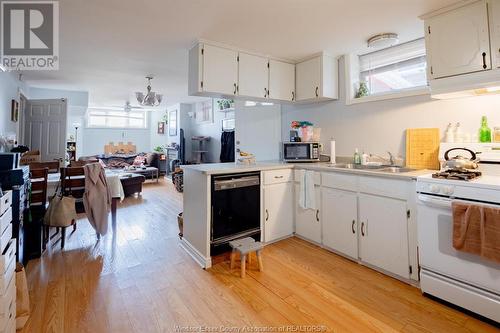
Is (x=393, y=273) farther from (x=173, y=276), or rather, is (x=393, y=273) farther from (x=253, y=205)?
(x=173, y=276)

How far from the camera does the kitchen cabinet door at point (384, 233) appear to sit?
6.55ft

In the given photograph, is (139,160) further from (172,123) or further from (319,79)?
(319,79)

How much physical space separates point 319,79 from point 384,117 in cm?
90

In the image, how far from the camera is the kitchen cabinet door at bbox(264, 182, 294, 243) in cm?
274

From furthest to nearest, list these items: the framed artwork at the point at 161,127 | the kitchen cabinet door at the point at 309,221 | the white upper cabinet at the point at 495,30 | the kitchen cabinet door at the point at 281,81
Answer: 1. the framed artwork at the point at 161,127
2. the kitchen cabinet door at the point at 281,81
3. the kitchen cabinet door at the point at 309,221
4. the white upper cabinet at the point at 495,30

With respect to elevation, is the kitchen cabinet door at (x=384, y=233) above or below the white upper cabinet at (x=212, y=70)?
below

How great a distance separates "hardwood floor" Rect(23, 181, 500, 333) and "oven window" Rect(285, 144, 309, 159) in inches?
42.7

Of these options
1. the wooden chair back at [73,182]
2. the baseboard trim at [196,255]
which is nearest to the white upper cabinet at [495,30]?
the baseboard trim at [196,255]

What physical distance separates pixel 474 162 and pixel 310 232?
5.25 feet

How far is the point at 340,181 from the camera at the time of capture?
243cm

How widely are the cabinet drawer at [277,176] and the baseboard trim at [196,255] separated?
1002 mm

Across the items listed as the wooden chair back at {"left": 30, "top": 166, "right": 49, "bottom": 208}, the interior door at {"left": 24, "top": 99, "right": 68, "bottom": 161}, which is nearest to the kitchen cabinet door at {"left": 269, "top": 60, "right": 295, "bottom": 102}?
the wooden chair back at {"left": 30, "top": 166, "right": 49, "bottom": 208}

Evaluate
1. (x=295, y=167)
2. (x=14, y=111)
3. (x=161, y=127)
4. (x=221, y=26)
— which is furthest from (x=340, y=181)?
(x=161, y=127)

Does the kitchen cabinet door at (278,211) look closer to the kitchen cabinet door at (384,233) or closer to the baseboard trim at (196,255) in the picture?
the baseboard trim at (196,255)
